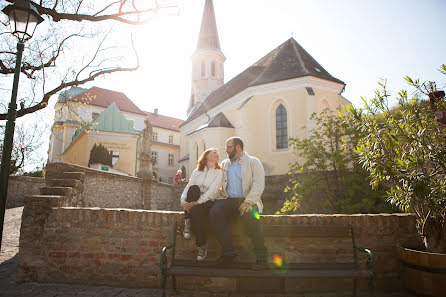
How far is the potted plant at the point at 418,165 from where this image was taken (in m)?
3.74

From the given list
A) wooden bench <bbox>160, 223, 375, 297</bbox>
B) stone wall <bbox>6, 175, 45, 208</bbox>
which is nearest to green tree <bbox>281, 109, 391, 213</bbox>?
wooden bench <bbox>160, 223, 375, 297</bbox>

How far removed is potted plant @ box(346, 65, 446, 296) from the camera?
3.74m

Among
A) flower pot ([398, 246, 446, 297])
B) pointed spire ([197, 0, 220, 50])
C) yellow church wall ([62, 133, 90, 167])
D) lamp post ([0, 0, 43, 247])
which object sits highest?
pointed spire ([197, 0, 220, 50])

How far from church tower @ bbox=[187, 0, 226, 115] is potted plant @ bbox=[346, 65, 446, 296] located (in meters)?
34.5

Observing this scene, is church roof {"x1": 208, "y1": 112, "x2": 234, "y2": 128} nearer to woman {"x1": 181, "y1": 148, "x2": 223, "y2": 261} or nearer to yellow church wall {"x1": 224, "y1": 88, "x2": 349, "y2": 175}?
yellow church wall {"x1": 224, "y1": 88, "x2": 349, "y2": 175}

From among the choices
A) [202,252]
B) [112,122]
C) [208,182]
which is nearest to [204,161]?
[208,182]

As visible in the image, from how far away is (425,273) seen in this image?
359cm

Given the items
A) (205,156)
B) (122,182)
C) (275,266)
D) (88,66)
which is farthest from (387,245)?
(88,66)

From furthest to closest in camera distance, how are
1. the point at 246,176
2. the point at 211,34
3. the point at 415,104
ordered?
1. the point at 211,34
2. the point at 415,104
3. the point at 246,176

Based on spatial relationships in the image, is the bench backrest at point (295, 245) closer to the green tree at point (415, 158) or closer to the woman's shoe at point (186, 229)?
the woman's shoe at point (186, 229)

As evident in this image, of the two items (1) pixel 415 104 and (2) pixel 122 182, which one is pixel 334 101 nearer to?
(2) pixel 122 182

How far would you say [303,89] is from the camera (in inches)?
806

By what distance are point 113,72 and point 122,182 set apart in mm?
5092

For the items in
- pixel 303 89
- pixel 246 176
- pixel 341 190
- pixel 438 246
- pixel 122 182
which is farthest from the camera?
pixel 303 89
